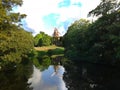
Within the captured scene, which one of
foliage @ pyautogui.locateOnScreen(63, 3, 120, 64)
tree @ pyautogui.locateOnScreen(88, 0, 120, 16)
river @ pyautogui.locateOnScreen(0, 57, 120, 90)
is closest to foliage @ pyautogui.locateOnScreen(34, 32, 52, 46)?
foliage @ pyautogui.locateOnScreen(63, 3, 120, 64)

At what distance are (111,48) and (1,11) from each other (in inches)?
871

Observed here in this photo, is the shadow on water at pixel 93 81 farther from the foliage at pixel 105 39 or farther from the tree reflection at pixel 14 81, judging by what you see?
the foliage at pixel 105 39

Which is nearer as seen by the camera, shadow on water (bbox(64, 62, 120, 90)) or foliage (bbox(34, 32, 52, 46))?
shadow on water (bbox(64, 62, 120, 90))

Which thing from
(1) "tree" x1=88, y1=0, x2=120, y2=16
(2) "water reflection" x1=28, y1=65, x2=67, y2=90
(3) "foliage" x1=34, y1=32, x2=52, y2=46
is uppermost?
(1) "tree" x1=88, y1=0, x2=120, y2=16

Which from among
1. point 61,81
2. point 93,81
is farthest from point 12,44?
point 93,81

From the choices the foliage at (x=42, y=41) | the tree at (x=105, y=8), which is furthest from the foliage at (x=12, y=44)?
the foliage at (x=42, y=41)

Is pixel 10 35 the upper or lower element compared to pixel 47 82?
upper

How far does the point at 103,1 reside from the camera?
5712 centimetres

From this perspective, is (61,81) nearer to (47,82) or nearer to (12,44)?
(47,82)

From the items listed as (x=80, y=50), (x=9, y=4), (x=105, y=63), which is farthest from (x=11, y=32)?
(x=80, y=50)

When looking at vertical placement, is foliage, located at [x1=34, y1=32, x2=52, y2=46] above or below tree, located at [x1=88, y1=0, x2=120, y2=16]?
below

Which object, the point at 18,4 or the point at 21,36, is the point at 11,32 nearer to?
the point at 21,36

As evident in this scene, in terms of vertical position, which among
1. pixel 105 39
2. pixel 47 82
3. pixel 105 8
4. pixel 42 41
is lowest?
pixel 47 82

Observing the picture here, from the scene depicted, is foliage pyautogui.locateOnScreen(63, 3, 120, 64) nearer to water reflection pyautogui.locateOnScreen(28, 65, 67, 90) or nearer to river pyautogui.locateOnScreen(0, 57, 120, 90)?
river pyautogui.locateOnScreen(0, 57, 120, 90)
